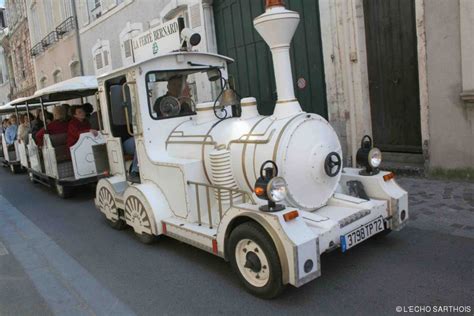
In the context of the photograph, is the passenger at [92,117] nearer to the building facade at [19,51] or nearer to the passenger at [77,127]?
the passenger at [77,127]

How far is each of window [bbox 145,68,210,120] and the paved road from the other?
1531 mm

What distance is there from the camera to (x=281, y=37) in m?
3.83

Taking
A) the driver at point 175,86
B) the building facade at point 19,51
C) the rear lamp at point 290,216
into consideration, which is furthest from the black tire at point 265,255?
the building facade at point 19,51

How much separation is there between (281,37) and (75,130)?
553 centimetres

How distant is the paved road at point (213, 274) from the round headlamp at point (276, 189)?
81 cm

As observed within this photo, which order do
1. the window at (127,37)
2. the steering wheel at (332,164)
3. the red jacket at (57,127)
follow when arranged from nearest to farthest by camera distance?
the steering wheel at (332,164)
the red jacket at (57,127)
the window at (127,37)

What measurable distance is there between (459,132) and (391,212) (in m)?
2.73

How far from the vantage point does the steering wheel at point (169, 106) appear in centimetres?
512

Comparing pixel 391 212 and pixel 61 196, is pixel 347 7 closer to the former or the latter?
pixel 391 212

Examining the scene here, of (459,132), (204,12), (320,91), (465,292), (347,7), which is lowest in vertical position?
(465,292)

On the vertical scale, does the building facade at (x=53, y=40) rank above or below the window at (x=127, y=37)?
above

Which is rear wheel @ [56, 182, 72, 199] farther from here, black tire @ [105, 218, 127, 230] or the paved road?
black tire @ [105, 218, 127, 230]

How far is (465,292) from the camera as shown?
10.8ft

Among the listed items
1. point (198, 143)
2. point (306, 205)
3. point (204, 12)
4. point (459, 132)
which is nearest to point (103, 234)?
point (198, 143)
